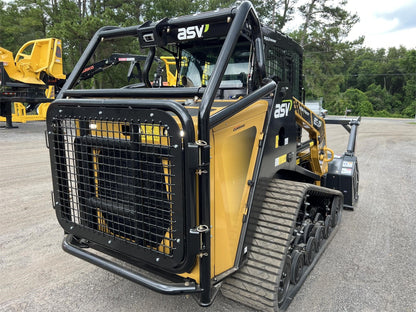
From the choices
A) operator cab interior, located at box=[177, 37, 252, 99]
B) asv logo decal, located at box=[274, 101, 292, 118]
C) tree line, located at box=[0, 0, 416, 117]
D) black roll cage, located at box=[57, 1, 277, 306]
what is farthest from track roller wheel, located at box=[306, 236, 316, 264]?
tree line, located at box=[0, 0, 416, 117]

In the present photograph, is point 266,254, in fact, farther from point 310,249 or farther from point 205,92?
point 205,92

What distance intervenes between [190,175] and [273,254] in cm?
116

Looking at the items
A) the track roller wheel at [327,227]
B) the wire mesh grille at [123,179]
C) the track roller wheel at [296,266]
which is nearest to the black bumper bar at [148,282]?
the wire mesh grille at [123,179]

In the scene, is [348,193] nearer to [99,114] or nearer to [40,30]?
[99,114]

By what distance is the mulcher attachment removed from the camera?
2699 millimetres

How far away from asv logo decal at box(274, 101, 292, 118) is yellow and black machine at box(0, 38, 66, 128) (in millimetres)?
14171

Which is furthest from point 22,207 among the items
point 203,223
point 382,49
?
point 382,49

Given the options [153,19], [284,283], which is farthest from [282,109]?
[153,19]

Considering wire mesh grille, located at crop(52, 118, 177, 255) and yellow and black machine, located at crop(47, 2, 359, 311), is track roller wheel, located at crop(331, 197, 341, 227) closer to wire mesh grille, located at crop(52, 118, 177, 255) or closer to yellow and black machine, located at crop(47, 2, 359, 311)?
yellow and black machine, located at crop(47, 2, 359, 311)

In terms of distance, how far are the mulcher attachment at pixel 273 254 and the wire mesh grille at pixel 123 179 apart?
0.76m

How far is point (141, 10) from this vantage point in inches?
1011

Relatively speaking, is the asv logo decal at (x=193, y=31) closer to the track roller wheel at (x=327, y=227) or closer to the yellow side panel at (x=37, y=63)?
the track roller wheel at (x=327, y=227)

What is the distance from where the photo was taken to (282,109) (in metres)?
3.31

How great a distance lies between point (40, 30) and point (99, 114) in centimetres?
3474
